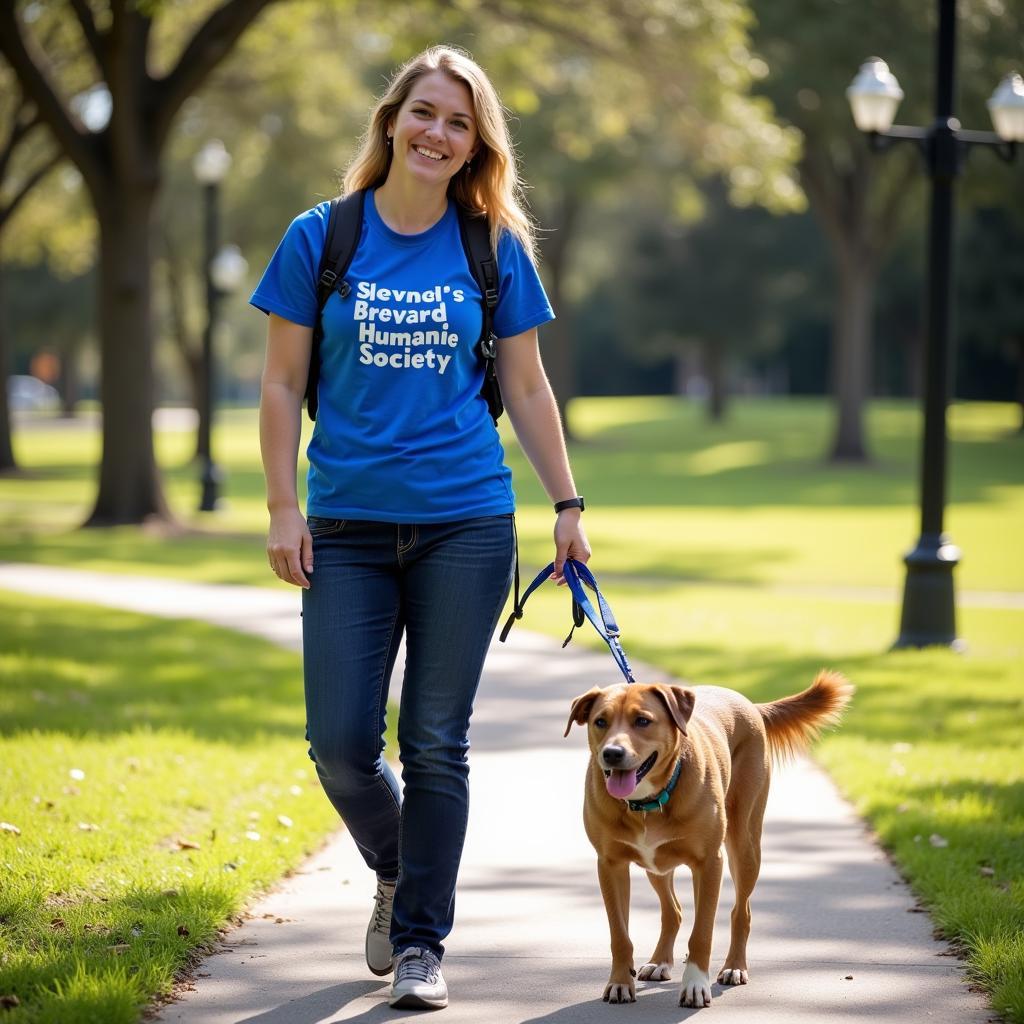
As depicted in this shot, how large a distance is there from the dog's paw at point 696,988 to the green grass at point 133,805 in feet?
4.49

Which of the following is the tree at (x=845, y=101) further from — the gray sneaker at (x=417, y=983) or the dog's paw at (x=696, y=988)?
the gray sneaker at (x=417, y=983)

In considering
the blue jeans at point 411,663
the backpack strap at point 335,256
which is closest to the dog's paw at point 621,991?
the blue jeans at point 411,663

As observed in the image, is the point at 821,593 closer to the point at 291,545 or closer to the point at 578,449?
the point at 291,545

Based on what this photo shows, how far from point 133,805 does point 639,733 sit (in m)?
3.00

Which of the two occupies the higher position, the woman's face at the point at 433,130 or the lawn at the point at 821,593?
the woman's face at the point at 433,130

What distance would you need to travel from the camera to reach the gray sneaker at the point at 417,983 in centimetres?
397

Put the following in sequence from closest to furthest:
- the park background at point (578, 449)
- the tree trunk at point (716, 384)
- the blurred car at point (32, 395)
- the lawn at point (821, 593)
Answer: the park background at point (578, 449) < the lawn at point (821, 593) < the tree trunk at point (716, 384) < the blurred car at point (32, 395)

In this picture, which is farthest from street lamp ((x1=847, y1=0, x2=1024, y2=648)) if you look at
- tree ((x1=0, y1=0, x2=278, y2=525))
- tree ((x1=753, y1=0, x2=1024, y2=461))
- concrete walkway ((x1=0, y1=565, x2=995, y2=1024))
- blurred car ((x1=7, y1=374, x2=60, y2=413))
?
blurred car ((x1=7, y1=374, x2=60, y2=413))

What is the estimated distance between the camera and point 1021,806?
6.43 m

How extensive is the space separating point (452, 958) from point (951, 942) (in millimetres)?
1512

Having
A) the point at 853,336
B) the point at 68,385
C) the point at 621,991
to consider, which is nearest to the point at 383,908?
the point at 621,991

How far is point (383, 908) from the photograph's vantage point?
4277mm

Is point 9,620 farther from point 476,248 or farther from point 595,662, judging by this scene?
point 476,248

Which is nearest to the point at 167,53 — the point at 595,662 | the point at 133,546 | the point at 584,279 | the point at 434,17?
the point at 434,17
